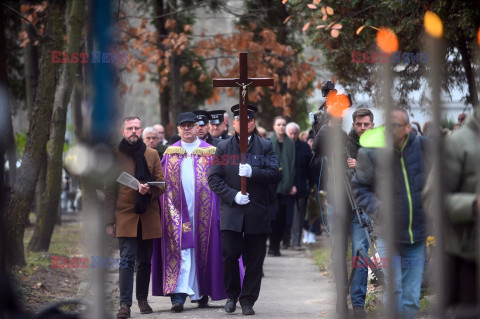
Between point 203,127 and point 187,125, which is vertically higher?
point 203,127

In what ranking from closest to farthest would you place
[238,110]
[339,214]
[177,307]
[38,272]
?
[339,214]
[177,307]
[238,110]
[38,272]

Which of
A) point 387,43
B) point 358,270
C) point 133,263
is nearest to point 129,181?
point 133,263

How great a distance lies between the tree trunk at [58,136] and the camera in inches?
525

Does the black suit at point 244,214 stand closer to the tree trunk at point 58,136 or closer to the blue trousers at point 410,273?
the blue trousers at point 410,273

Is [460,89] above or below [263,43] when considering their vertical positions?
below

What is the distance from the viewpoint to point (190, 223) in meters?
9.38

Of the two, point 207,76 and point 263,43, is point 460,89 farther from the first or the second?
point 207,76

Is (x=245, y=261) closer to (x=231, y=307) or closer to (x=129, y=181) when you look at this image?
(x=231, y=307)

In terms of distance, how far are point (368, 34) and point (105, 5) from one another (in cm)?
882

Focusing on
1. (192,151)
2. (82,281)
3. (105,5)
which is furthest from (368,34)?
(105,5)

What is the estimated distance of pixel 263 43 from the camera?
21.2 meters

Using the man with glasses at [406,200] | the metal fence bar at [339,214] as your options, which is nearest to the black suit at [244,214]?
the man with glasses at [406,200]

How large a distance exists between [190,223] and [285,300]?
56.1 inches

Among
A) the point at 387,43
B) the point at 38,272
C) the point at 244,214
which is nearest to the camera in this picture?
the point at 387,43
